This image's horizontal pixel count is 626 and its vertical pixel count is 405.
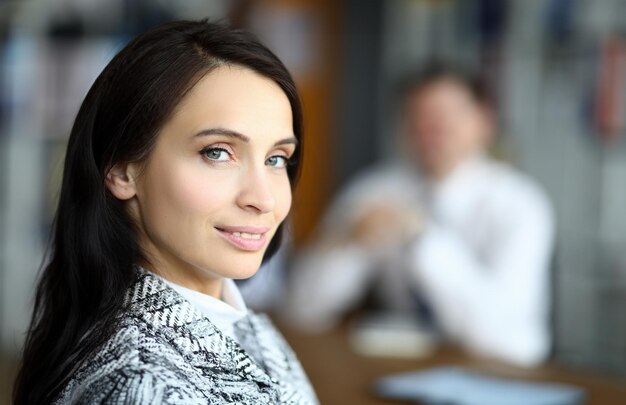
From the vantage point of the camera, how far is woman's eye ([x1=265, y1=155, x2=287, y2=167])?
3.38 ft

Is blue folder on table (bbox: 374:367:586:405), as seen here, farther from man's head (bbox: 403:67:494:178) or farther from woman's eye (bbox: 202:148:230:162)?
man's head (bbox: 403:67:494:178)

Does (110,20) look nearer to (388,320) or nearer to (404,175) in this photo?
(404,175)

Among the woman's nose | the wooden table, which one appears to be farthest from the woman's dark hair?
the wooden table

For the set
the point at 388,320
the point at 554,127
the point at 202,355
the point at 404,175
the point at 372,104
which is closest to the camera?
the point at 202,355

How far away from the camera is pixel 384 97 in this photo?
478cm

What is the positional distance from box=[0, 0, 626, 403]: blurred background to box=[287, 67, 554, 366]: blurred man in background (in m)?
0.10

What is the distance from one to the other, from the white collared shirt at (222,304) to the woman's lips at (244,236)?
78 mm

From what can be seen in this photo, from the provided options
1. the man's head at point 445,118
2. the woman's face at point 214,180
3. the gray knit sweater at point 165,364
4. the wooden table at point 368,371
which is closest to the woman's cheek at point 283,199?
the woman's face at point 214,180

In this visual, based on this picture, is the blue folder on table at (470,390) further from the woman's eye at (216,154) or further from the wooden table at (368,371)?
the woman's eye at (216,154)

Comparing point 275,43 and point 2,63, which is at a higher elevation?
point 275,43

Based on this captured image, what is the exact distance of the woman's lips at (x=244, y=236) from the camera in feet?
3.19

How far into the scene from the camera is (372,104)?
194 inches

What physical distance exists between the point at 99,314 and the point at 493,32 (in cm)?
333

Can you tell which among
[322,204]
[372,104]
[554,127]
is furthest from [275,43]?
[554,127]
